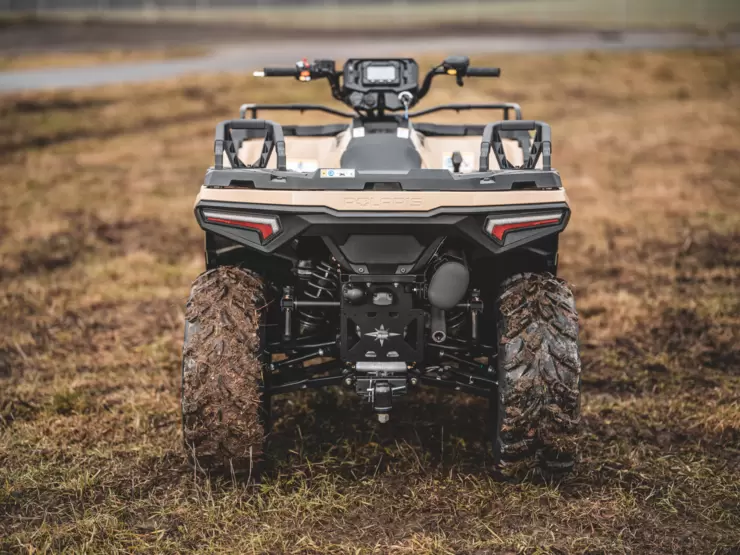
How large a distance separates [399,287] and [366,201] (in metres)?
0.50

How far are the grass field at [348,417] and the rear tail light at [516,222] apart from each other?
833mm

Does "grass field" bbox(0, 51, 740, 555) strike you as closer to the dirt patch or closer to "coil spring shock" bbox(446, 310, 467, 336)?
the dirt patch

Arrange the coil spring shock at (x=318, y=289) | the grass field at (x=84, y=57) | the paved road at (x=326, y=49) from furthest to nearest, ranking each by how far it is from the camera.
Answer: the grass field at (x=84, y=57) → the paved road at (x=326, y=49) → the coil spring shock at (x=318, y=289)

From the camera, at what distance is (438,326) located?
4734mm

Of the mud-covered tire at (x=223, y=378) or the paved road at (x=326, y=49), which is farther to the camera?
the paved road at (x=326, y=49)

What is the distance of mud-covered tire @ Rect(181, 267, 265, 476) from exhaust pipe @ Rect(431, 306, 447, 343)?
851mm

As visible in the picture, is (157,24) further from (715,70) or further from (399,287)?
(399,287)

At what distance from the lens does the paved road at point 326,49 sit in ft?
72.4

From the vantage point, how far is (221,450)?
4512 millimetres

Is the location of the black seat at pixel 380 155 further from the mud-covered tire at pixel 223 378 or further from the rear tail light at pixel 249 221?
the mud-covered tire at pixel 223 378

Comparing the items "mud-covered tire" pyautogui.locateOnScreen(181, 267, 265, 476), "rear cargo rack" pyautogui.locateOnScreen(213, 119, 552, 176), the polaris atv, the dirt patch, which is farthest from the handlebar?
the dirt patch

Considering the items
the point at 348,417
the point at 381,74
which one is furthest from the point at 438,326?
the point at 381,74

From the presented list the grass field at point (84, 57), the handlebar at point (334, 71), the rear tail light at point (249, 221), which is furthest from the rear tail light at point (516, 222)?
the grass field at point (84, 57)

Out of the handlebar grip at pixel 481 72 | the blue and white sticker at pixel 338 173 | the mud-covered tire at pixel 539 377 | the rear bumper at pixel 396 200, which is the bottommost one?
the mud-covered tire at pixel 539 377
